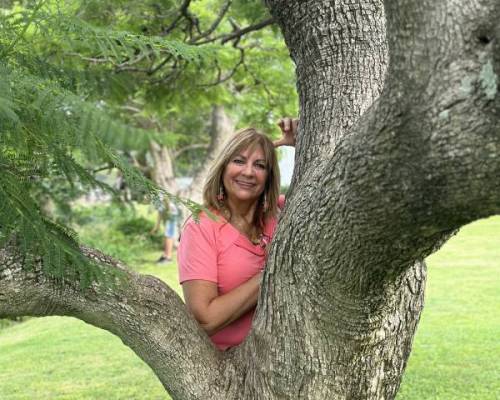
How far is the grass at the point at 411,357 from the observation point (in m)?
6.75

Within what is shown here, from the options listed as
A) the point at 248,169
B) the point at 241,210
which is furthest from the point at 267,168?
the point at 241,210

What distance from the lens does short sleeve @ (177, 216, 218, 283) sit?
3.29 metres

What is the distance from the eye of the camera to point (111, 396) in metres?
6.74

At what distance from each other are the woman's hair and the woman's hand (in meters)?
0.11

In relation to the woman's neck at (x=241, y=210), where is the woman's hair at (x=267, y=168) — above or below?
above

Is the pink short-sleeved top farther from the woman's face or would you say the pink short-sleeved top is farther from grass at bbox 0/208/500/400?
grass at bbox 0/208/500/400

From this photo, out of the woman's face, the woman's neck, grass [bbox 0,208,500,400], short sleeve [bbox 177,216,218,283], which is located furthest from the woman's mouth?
grass [bbox 0,208,500,400]

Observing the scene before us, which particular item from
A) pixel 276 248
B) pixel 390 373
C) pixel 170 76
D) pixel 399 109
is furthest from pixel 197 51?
pixel 170 76

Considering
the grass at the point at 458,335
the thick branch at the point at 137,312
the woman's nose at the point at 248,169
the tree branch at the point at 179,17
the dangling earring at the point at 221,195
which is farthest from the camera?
the tree branch at the point at 179,17

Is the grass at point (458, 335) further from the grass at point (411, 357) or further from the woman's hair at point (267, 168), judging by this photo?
the woman's hair at point (267, 168)

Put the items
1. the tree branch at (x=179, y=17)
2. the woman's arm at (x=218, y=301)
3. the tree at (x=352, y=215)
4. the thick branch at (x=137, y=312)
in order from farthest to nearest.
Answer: the tree branch at (x=179, y=17)
the woman's arm at (x=218, y=301)
the thick branch at (x=137, y=312)
the tree at (x=352, y=215)

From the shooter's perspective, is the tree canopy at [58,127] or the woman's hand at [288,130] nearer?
the tree canopy at [58,127]

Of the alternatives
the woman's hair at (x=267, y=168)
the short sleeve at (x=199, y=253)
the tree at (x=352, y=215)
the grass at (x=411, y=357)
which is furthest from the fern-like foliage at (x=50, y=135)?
the grass at (x=411, y=357)

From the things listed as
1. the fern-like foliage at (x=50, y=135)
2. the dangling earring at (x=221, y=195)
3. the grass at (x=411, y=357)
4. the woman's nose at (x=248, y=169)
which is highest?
the fern-like foliage at (x=50, y=135)
